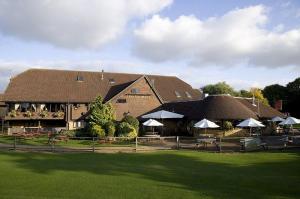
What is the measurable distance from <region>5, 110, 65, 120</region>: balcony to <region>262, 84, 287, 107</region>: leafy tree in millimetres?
58363

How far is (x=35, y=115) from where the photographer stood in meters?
51.7

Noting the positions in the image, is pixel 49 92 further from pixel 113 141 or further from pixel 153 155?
pixel 153 155

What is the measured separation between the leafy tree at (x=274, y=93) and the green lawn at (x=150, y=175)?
227ft

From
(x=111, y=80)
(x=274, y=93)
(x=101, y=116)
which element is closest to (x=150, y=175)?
(x=101, y=116)

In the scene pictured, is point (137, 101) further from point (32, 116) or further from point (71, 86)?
point (32, 116)

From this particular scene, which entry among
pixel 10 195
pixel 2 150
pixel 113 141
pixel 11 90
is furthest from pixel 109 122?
pixel 10 195

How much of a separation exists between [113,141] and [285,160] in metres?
16.0

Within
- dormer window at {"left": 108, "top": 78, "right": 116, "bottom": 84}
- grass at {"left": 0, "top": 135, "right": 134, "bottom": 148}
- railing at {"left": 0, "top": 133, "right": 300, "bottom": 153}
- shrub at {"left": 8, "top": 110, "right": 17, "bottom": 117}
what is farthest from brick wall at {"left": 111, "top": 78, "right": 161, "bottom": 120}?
grass at {"left": 0, "top": 135, "right": 134, "bottom": 148}

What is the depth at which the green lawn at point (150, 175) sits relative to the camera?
15.8m

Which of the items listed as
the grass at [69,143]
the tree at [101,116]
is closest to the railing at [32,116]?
the tree at [101,116]

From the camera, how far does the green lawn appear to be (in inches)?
620

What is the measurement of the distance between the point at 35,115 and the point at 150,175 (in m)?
34.9

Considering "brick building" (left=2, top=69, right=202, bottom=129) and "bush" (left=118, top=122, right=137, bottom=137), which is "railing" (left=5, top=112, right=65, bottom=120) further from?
"bush" (left=118, top=122, right=137, bottom=137)

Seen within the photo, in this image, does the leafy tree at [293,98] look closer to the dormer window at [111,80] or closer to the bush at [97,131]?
the dormer window at [111,80]
